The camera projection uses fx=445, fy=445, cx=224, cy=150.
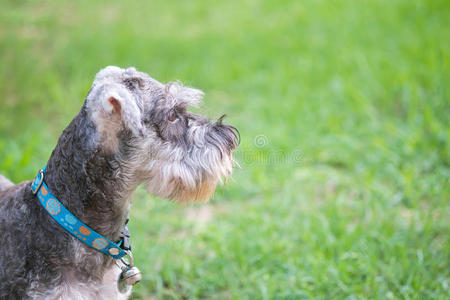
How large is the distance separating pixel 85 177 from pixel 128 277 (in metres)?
0.67

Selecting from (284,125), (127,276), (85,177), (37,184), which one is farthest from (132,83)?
(284,125)

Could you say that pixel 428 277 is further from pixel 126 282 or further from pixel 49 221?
pixel 49 221

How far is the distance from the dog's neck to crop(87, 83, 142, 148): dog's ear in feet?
0.22

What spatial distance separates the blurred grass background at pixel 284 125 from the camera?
394 cm

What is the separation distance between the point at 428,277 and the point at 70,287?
2853 mm

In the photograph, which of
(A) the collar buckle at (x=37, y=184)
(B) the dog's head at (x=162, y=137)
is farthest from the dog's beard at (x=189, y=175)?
(A) the collar buckle at (x=37, y=184)

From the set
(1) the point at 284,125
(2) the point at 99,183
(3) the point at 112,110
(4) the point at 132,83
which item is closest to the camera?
(3) the point at 112,110

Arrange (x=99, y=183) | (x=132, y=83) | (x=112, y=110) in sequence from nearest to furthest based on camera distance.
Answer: (x=112, y=110)
(x=99, y=183)
(x=132, y=83)

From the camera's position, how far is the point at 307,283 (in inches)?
149

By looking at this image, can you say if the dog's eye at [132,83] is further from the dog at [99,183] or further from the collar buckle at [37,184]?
the collar buckle at [37,184]

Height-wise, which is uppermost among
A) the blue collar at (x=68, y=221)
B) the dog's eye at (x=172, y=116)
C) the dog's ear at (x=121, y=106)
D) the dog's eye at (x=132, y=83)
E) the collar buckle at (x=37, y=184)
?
the dog's eye at (x=132, y=83)

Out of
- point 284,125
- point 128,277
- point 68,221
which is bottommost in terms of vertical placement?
point 128,277

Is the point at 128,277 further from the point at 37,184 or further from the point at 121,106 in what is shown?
the point at 121,106

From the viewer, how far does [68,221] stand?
243cm
